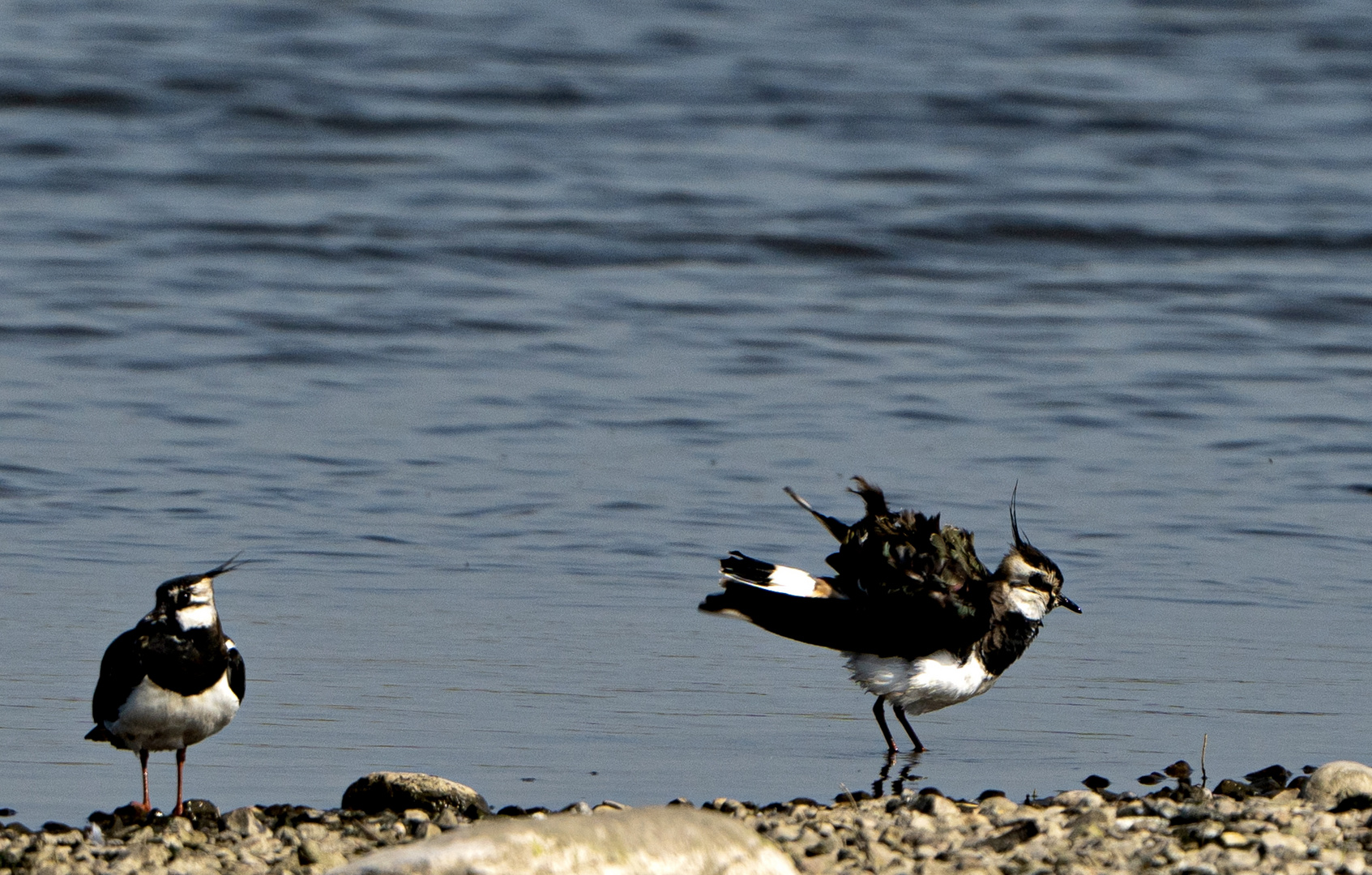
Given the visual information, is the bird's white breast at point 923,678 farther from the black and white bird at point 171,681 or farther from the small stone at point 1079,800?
the black and white bird at point 171,681

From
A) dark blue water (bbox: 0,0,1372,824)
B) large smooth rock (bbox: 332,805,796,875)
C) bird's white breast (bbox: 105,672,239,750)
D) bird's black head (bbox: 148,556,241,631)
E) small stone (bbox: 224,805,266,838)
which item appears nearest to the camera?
large smooth rock (bbox: 332,805,796,875)

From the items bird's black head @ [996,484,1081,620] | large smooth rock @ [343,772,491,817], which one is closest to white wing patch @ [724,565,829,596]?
bird's black head @ [996,484,1081,620]

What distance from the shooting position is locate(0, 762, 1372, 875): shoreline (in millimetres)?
4836

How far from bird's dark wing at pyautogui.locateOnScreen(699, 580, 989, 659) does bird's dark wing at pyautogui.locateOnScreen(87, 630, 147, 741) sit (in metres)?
1.82

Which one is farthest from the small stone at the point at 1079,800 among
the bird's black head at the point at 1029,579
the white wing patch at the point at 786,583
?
the white wing patch at the point at 786,583

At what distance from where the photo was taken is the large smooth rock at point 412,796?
5.38 m

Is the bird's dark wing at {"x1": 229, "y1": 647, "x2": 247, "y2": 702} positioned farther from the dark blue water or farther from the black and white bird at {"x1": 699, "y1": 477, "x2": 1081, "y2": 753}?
the black and white bird at {"x1": 699, "y1": 477, "x2": 1081, "y2": 753}

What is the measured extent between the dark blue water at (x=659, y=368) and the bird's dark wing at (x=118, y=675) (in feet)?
0.88

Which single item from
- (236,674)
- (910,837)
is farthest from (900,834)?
(236,674)

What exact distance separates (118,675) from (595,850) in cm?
182

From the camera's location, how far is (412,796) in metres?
5.39

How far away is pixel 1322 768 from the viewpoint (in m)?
5.60

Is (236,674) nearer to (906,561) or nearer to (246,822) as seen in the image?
(246,822)

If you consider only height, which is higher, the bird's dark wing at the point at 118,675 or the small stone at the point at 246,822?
the bird's dark wing at the point at 118,675
